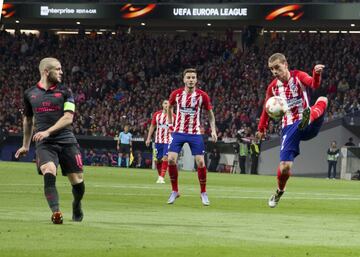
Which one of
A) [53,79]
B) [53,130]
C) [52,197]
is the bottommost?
[52,197]

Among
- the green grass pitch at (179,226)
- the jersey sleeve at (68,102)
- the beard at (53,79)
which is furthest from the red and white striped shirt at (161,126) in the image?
the beard at (53,79)

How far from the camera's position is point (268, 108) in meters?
18.9

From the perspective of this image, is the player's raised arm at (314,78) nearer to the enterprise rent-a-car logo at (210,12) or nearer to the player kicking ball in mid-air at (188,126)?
the player kicking ball in mid-air at (188,126)

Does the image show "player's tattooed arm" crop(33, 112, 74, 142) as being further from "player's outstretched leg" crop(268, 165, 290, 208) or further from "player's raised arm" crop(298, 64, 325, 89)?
"player's outstretched leg" crop(268, 165, 290, 208)

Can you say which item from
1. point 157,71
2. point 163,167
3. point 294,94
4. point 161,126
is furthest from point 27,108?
point 157,71

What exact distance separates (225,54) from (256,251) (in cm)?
5109

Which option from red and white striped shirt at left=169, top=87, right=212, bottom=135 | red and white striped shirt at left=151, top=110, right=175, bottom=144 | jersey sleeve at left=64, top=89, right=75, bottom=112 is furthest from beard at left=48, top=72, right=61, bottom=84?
red and white striped shirt at left=151, top=110, right=175, bottom=144

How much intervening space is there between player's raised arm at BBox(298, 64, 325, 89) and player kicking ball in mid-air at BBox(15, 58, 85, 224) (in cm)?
454

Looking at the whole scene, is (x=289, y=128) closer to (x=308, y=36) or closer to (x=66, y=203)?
(x=66, y=203)

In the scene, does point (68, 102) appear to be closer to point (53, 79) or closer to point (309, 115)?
point (53, 79)

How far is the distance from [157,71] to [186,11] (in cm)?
380

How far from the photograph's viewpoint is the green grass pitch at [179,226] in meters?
12.0

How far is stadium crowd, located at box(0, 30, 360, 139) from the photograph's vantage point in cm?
5403

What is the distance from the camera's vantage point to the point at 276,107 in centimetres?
1886
